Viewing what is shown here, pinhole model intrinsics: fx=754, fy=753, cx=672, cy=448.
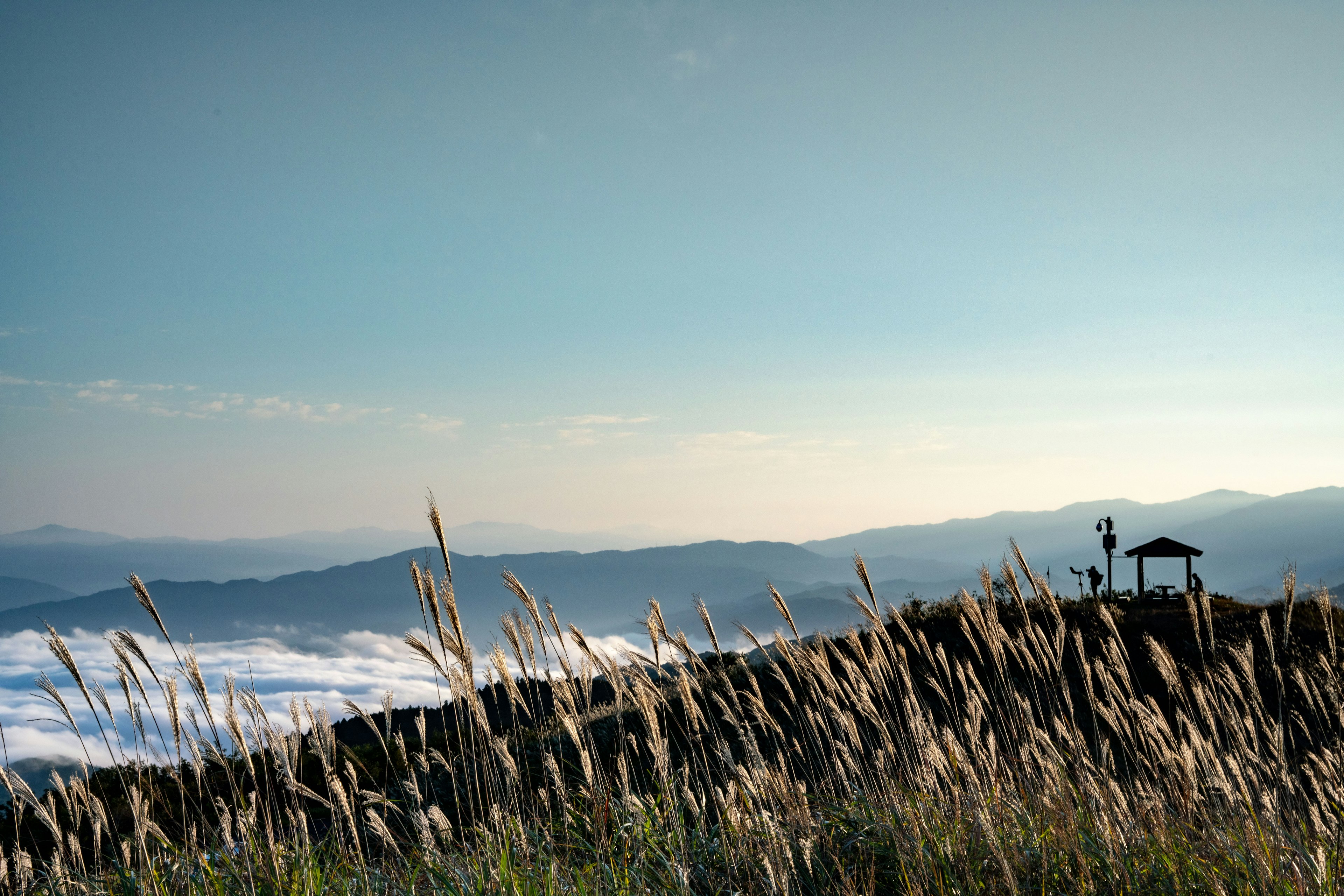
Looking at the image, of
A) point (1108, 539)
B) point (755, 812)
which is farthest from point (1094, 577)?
point (755, 812)

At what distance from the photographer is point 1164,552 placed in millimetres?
20844

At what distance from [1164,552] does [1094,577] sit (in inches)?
99.8

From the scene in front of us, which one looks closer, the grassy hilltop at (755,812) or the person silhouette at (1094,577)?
the grassy hilltop at (755,812)

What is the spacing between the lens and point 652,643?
4.18m

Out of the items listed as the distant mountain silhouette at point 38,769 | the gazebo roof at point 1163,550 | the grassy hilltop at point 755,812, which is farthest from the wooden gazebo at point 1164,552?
the distant mountain silhouette at point 38,769

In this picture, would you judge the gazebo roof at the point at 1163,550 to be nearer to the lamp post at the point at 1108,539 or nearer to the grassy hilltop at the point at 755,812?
the lamp post at the point at 1108,539

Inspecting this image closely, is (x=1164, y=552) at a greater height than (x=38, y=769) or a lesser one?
lesser

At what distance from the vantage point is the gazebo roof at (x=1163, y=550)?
67.5ft

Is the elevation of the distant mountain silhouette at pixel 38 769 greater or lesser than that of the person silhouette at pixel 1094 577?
greater

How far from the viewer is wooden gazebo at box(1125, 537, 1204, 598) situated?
20.4 m

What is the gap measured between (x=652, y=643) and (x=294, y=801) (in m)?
2.08

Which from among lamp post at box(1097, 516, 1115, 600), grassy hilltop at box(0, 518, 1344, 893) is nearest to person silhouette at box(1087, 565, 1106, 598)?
lamp post at box(1097, 516, 1115, 600)

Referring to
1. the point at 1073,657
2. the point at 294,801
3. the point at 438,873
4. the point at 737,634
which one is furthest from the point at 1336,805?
the point at 1073,657

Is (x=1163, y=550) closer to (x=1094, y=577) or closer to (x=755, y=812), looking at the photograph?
(x=1094, y=577)
